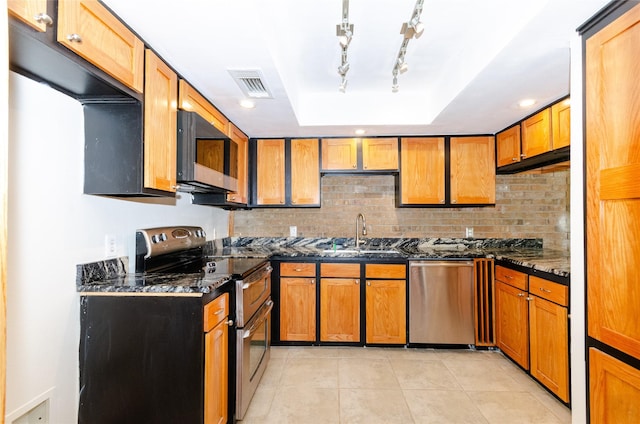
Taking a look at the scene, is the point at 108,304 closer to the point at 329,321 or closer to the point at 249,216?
the point at 329,321

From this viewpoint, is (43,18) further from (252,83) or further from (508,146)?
(508,146)

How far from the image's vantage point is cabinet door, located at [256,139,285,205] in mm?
3367

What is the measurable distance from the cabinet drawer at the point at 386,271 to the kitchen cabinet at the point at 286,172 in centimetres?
87

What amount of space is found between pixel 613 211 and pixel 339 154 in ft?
7.68

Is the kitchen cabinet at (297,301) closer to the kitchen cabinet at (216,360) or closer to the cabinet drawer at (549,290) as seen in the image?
the kitchen cabinet at (216,360)

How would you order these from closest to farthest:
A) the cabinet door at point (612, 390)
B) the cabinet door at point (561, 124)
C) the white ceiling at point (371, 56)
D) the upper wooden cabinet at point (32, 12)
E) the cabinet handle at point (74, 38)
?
the upper wooden cabinet at point (32, 12) → the cabinet handle at point (74, 38) → the cabinet door at point (612, 390) → the white ceiling at point (371, 56) → the cabinet door at point (561, 124)

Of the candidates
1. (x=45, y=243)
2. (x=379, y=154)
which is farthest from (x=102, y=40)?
(x=379, y=154)

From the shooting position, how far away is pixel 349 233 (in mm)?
3564

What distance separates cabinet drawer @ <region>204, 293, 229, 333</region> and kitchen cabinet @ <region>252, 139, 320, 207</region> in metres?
Answer: 1.68

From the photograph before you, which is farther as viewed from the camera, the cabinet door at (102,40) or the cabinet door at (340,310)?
the cabinet door at (340,310)

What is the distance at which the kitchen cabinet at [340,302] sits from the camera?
3018 mm

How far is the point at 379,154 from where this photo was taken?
10.9 feet

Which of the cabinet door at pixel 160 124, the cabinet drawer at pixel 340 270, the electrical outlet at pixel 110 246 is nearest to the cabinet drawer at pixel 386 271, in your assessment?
the cabinet drawer at pixel 340 270

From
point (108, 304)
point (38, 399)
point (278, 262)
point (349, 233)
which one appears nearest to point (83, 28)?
point (108, 304)
